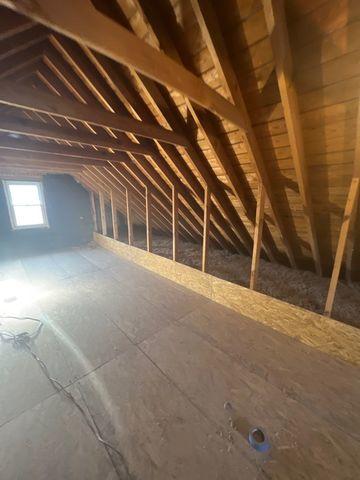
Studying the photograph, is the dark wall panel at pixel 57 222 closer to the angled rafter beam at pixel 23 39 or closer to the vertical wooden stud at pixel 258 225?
the angled rafter beam at pixel 23 39

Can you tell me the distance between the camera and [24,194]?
244 inches

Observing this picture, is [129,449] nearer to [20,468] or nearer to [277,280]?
[20,468]

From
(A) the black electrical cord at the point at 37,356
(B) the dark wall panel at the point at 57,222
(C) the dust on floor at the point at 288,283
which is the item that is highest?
(B) the dark wall panel at the point at 57,222

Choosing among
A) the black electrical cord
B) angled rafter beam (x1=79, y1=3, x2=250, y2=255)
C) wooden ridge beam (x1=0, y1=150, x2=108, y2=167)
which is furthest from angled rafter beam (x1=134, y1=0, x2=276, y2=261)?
the black electrical cord

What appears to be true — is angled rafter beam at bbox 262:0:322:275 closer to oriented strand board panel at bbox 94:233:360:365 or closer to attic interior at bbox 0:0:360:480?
attic interior at bbox 0:0:360:480

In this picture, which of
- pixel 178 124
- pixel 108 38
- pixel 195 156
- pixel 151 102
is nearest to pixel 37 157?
pixel 151 102

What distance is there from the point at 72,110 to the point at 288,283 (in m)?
3.61

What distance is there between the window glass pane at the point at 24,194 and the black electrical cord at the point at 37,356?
15.0 feet

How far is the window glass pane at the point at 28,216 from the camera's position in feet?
20.1

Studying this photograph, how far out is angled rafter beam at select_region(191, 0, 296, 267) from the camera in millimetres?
1293

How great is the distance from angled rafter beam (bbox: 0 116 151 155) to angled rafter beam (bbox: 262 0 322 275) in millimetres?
1880

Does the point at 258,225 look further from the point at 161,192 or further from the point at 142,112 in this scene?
the point at 161,192

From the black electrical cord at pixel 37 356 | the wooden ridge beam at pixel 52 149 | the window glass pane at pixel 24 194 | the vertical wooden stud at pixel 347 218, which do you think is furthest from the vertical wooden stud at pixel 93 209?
the vertical wooden stud at pixel 347 218

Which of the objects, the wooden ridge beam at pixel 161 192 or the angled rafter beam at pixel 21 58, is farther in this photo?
the wooden ridge beam at pixel 161 192
